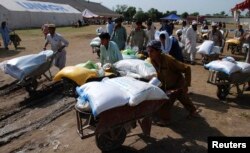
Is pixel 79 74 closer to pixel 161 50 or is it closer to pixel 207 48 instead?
pixel 161 50

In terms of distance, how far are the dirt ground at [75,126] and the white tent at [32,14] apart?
29557 millimetres

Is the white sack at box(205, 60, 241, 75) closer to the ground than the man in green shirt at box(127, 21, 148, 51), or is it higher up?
closer to the ground

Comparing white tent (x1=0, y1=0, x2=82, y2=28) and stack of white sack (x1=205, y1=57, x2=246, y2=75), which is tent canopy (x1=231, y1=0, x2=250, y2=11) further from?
white tent (x1=0, y1=0, x2=82, y2=28)

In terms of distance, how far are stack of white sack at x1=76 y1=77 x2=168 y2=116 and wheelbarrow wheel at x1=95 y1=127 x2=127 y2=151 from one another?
27.8 inches

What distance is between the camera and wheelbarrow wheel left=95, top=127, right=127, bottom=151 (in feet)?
17.1

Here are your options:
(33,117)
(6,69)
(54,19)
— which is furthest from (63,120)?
(54,19)

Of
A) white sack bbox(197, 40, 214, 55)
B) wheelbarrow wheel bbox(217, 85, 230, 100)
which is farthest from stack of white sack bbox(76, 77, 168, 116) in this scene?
white sack bbox(197, 40, 214, 55)

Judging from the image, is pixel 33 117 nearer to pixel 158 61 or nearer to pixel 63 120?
pixel 63 120

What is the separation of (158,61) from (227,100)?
10.3ft

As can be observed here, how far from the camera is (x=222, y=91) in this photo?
848 cm

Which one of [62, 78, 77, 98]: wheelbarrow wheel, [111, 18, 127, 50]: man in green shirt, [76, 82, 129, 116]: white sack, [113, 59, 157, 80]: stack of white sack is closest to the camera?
[76, 82, 129, 116]: white sack

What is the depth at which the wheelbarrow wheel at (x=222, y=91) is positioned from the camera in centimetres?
839

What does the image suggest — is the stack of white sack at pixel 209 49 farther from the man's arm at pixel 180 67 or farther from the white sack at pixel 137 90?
the white sack at pixel 137 90

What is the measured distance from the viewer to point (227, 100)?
27.6 ft
